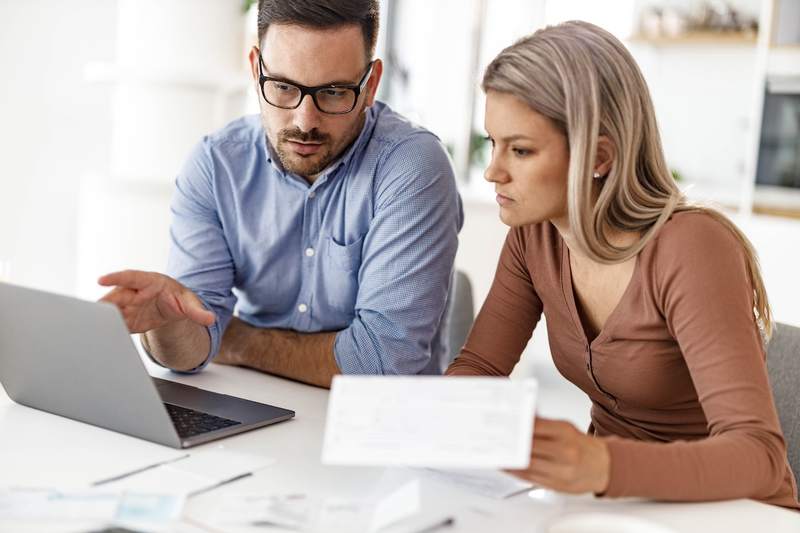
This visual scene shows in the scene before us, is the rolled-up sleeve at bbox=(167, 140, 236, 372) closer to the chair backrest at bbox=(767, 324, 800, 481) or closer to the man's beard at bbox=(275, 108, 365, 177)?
the man's beard at bbox=(275, 108, 365, 177)

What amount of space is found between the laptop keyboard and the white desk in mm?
41

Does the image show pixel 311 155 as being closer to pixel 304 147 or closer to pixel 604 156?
pixel 304 147

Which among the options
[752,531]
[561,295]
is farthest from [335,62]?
[752,531]

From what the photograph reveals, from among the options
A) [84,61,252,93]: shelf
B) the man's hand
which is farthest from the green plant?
the man's hand

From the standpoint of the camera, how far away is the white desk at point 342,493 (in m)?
1.11

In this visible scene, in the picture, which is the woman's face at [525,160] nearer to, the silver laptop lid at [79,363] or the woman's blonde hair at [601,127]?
the woman's blonde hair at [601,127]

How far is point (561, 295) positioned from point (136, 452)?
0.73m

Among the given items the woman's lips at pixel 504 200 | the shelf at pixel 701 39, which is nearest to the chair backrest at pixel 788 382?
the woman's lips at pixel 504 200

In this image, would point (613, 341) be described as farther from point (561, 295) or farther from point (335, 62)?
point (335, 62)

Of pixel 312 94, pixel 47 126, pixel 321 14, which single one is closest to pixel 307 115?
pixel 312 94

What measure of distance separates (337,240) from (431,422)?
3.08 ft

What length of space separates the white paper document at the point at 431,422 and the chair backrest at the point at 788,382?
2.53 feet

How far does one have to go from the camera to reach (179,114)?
10.9ft

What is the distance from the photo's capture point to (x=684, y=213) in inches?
56.7
